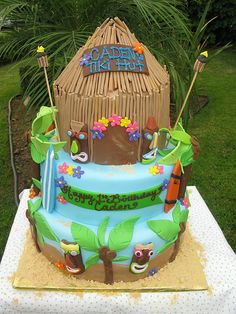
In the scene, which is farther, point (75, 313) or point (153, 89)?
point (75, 313)

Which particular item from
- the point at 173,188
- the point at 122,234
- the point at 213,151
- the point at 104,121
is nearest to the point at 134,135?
the point at 104,121

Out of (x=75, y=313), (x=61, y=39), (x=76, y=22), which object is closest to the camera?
(x=75, y=313)

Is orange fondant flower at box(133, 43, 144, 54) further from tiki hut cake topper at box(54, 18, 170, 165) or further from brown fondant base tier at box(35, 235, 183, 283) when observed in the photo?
brown fondant base tier at box(35, 235, 183, 283)

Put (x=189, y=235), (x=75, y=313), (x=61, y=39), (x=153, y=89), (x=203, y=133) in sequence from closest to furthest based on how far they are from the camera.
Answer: (x=153, y=89), (x=75, y=313), (x=189, y=235), (x=61, y=39), (x=203, y=133)

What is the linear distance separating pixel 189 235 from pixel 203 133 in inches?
118

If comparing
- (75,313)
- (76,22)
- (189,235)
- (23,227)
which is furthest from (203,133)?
(75,313)

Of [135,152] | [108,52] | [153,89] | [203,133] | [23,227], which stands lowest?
[203,133]

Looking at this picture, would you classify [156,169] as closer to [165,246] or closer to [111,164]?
[111,164]

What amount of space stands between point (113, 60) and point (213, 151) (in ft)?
10.8

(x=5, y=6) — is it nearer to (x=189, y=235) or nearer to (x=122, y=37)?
(x=122, y=37)

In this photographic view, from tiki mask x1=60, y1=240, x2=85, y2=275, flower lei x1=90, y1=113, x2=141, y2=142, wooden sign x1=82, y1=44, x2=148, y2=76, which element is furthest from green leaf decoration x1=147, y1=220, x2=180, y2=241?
wooden sign x1=82, y1=44, x2=148, y2=76

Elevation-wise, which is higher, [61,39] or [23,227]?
[61,39]

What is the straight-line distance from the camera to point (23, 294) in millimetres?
2279

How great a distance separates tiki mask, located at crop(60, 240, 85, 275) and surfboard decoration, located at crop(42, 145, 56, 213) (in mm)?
253
